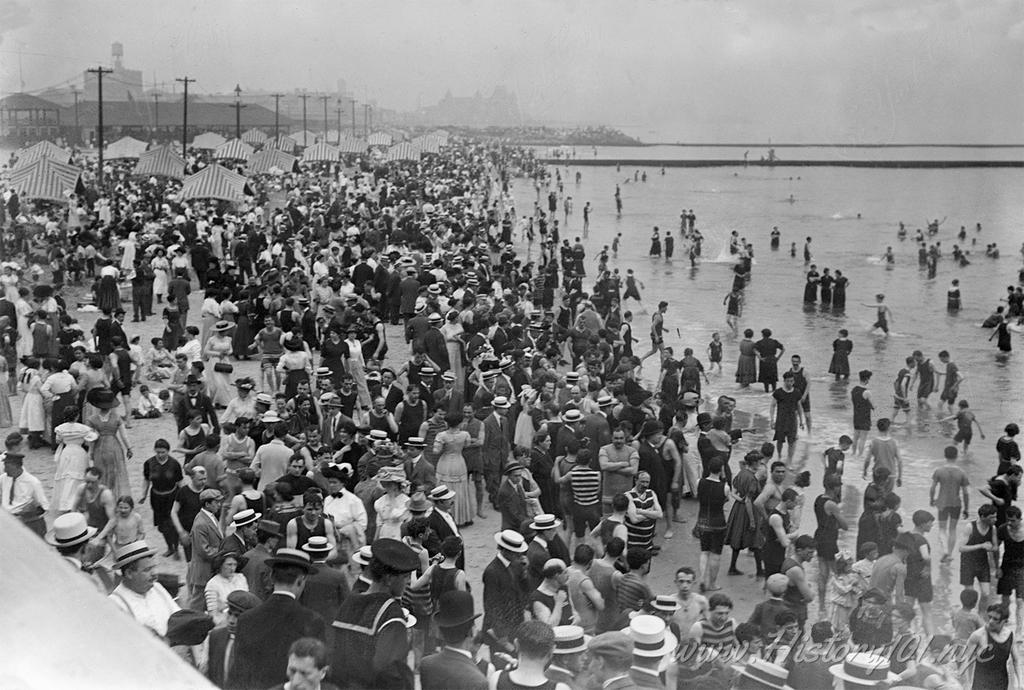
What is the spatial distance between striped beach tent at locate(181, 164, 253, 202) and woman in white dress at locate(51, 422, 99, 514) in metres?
17.6

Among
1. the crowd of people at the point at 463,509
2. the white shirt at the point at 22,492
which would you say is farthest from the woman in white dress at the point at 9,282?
the white shirt at the point at 22,492

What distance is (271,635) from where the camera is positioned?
4.38 metres

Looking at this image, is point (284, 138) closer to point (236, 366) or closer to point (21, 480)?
point (236, 366)

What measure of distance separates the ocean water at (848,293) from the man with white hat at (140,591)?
20.1 ft

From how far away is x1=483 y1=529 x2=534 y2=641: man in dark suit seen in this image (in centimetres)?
613

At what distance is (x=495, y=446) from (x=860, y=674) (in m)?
5.00

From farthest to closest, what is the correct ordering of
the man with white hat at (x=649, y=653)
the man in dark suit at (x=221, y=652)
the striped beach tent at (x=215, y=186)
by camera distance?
the striped beach tent at (x=215, y=186)
the man with white hat at (x=649, y=653)
the man in dark suit at (x=221, y=652)

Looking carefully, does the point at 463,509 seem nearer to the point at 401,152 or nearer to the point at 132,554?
the point at 132,554

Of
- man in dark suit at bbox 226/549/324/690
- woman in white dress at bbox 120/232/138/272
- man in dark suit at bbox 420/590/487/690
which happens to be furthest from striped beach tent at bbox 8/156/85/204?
man in dark suit at bbox 226/549/324/690

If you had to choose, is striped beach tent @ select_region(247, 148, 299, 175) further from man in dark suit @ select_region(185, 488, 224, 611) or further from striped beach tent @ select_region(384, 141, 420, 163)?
man in dark suit @ select_region(185, 488, 224, 611)

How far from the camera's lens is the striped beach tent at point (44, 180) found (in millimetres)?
22188

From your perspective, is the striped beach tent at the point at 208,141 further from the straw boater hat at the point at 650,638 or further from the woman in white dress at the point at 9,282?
the straw boater hat at the point at 650,638

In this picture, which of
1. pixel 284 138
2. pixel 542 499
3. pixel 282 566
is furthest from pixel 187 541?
pixel 284 138

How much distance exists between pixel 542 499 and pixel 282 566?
4.73m
